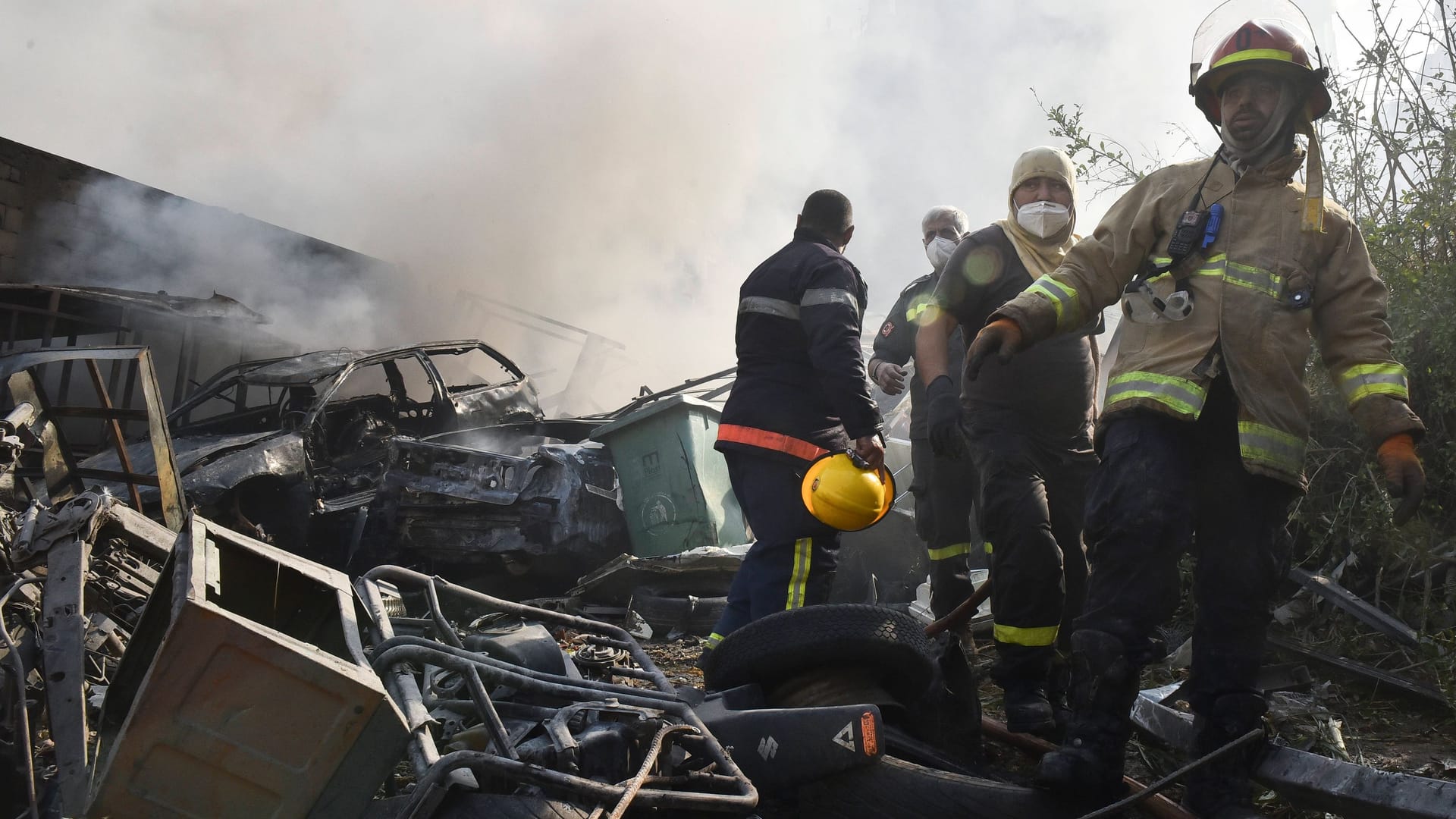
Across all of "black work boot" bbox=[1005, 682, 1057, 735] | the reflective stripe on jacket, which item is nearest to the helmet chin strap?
"black work boot" bbox=[1005, 682, 1057, 735]

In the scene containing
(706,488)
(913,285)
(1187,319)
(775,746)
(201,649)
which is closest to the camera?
(201,649)

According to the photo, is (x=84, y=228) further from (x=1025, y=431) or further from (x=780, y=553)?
(x=1025, y=431)

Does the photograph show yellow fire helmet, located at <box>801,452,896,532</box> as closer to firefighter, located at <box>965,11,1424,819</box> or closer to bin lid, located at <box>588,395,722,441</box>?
firefighter, located at <box>965,11,1424,819</box>

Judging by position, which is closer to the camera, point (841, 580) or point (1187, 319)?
point (1187, 319)

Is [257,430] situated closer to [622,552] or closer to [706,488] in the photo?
[622,552]

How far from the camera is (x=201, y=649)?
4.45 feet

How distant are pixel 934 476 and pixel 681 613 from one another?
61.4 inches

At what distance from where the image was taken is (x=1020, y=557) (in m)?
2.64

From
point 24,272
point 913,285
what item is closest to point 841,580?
point 913,285

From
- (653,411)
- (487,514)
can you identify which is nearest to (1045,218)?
(653,411)

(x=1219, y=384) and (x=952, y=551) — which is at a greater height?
(x=1219, y=384)

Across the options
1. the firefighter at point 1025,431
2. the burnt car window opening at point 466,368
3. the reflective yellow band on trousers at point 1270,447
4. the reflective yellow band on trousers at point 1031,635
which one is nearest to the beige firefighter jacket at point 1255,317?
the reflective yellow band on trousers at point 1270,447

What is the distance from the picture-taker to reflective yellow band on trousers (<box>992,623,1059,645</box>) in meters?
2.60

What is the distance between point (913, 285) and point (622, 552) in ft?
7.82
